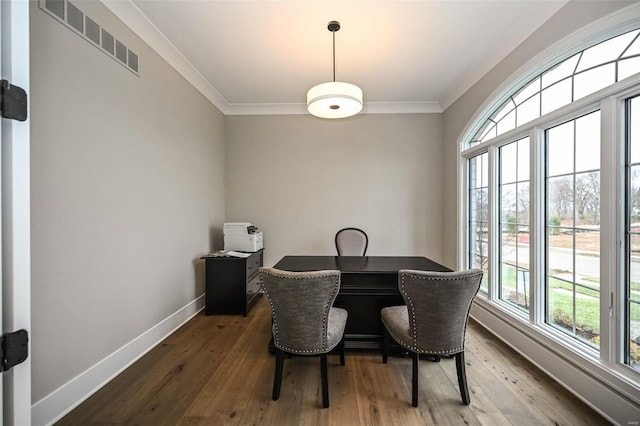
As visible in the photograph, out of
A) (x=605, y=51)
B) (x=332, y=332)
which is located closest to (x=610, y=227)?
(x=605, y=51)

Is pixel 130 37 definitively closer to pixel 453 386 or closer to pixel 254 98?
pixel 254 98

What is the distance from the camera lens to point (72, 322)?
1791 mm

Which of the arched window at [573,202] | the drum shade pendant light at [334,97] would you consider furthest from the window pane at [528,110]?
the drum shade pendant light at [334,97]

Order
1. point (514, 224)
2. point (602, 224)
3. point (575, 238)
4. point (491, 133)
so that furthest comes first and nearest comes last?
1. point (491, 133)
2. point (514, 224)
3. point (575, 238)
4. point (602, 224)

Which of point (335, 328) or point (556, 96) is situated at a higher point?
point (556, 96)

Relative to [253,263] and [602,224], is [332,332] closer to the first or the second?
[602,224]

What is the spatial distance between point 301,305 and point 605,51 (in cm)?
263

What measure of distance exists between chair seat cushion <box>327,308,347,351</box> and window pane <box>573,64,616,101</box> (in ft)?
7.75

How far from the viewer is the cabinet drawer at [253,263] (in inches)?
137

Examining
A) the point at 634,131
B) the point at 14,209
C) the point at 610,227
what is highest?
the point at 634,131

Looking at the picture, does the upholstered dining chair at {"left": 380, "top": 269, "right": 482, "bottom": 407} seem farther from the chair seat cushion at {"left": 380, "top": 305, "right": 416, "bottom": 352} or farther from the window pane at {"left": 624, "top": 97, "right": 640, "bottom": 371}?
the window pane at {"left": 624, "top": 97, "right": 640, "bottom": 371}

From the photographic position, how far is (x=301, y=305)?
5.65 feet

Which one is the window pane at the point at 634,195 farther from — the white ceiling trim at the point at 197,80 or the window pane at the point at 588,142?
the white ceiling trim at the point at 197,80

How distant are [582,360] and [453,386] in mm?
861
